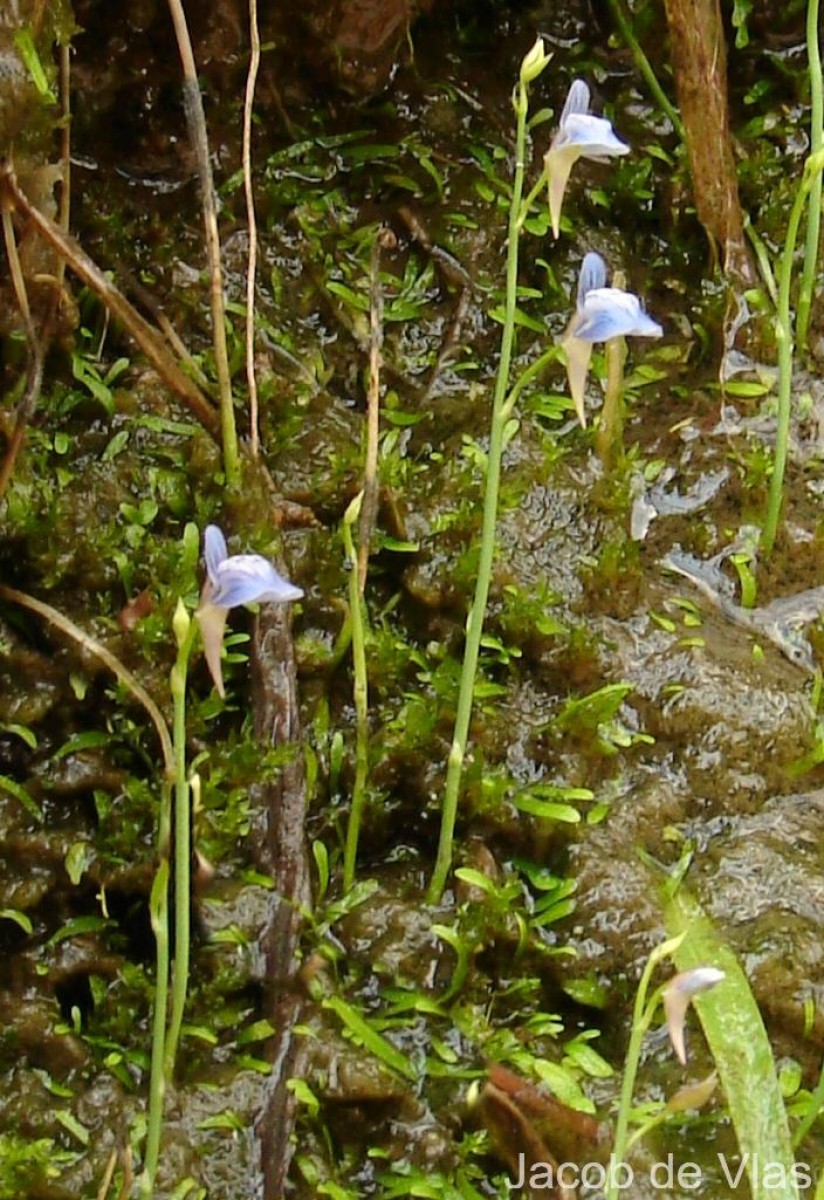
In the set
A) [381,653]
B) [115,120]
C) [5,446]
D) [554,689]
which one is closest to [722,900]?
[554,689]

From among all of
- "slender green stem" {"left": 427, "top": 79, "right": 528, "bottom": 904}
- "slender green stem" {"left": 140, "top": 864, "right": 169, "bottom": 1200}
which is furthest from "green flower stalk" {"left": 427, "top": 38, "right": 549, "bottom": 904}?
"slender green stem" {"left": 140, "top": 864, "right": 169, "bottom": 1200}

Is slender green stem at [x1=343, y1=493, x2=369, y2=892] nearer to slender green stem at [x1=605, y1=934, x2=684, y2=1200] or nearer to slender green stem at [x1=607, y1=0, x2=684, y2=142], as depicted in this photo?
slender green stem at [x1=605, y1=934, x2=684, y2=1200]

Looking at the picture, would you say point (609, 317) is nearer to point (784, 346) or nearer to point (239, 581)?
point (239, 581)

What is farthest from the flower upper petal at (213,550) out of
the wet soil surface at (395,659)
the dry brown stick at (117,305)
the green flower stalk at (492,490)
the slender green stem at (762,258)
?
the slender green stem at (762,258)

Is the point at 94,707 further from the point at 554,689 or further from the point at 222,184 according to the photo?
the point at 222,184

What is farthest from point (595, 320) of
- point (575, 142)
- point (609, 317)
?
point (575, 142)
